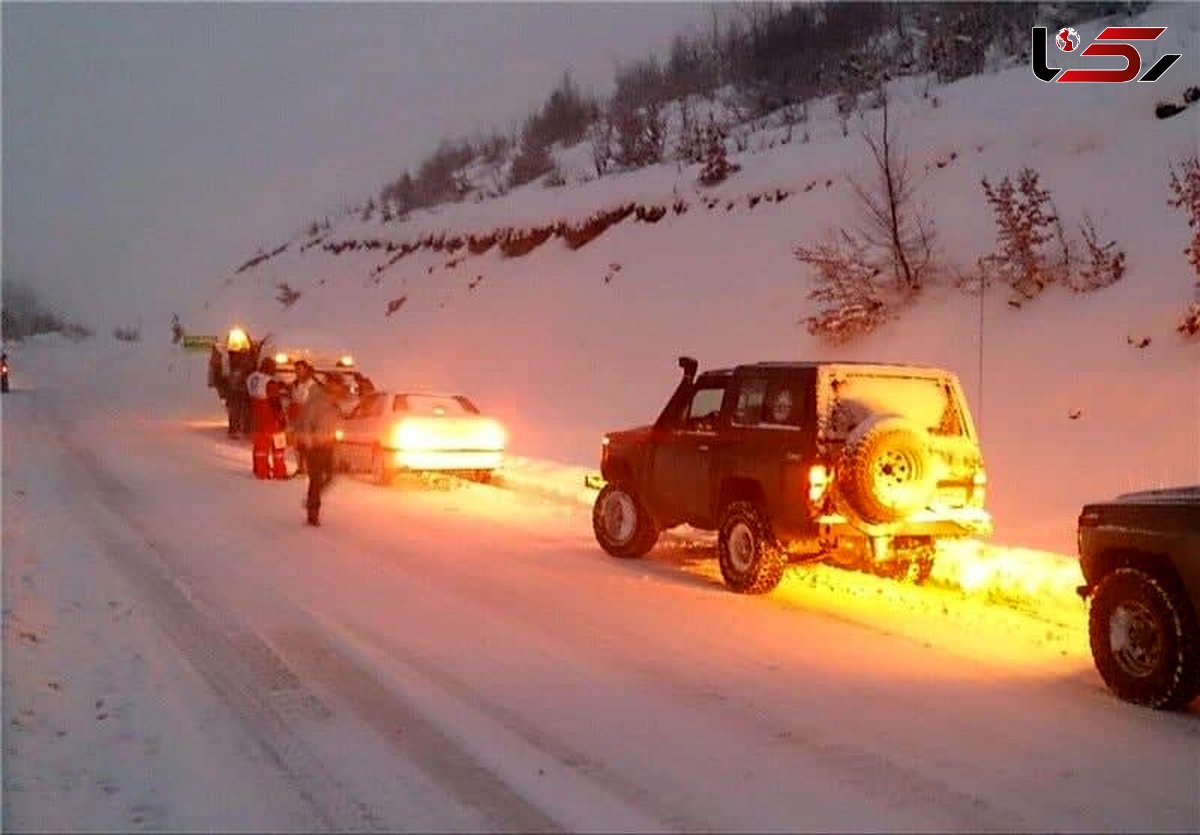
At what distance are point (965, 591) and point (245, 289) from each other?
63.9m

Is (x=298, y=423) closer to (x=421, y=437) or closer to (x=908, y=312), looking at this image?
(x=421, y=437)

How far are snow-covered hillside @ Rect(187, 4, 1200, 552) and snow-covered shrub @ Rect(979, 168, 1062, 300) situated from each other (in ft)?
1.57

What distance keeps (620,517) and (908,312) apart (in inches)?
444

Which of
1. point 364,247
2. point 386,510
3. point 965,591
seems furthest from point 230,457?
point 364,247

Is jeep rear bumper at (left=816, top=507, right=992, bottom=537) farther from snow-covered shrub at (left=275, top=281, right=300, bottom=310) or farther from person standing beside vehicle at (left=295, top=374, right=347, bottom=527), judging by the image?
snow-covered shrub at (left=275, top=281, right=300, bottom=310)

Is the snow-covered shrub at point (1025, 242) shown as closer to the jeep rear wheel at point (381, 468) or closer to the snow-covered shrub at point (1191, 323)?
the snow-covered shrub at point (1191, 323)

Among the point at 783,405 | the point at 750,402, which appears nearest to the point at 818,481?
the point at 783,405

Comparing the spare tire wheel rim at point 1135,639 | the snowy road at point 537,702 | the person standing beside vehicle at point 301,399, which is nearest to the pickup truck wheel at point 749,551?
the snowy road at point 537,702

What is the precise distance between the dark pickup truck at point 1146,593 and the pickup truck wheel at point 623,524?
4.92 m

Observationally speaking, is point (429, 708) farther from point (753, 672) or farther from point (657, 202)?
point (657, 202)

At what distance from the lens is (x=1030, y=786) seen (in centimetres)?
543

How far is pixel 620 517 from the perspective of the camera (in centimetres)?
1183

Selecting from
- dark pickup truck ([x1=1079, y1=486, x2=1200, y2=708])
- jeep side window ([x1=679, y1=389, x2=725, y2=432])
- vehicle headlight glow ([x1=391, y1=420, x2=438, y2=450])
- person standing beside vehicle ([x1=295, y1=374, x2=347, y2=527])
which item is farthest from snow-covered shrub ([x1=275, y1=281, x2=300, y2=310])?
dark pickup truck ([x1=1079, y1=486, x2=1200, y2=708])

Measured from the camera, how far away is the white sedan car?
1739 centimetres
